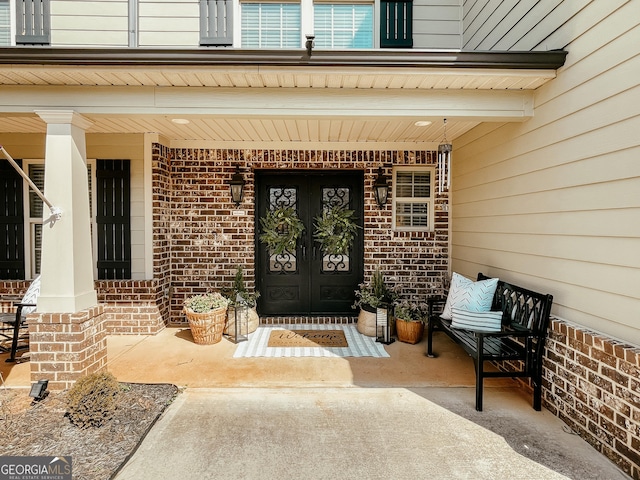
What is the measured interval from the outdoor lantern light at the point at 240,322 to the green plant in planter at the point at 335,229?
56.2 inches

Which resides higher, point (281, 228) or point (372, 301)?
point (281, 228)

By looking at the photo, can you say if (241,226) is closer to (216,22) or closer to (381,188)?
(381,188)

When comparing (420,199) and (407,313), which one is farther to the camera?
(420,199)

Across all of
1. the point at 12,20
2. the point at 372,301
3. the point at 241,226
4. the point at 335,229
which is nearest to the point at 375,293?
the point at 372,301

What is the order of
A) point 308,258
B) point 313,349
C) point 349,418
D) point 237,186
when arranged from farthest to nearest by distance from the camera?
point 308,258, point 237,186, point 313,349, point 349,418

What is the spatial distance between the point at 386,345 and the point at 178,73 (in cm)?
368

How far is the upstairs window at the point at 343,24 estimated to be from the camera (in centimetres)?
472

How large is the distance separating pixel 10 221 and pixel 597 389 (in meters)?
6.67

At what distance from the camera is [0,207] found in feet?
16.2

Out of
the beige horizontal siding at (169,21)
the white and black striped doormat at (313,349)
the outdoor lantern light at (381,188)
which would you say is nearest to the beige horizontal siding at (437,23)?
the outdoor lantern light at (381,188)

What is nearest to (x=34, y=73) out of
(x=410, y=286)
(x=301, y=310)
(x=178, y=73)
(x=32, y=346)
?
(x=178, y=73)

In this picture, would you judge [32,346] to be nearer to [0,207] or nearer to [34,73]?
[34,73]

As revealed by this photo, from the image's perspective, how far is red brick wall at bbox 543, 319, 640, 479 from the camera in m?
2.21

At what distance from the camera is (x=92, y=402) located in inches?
105
